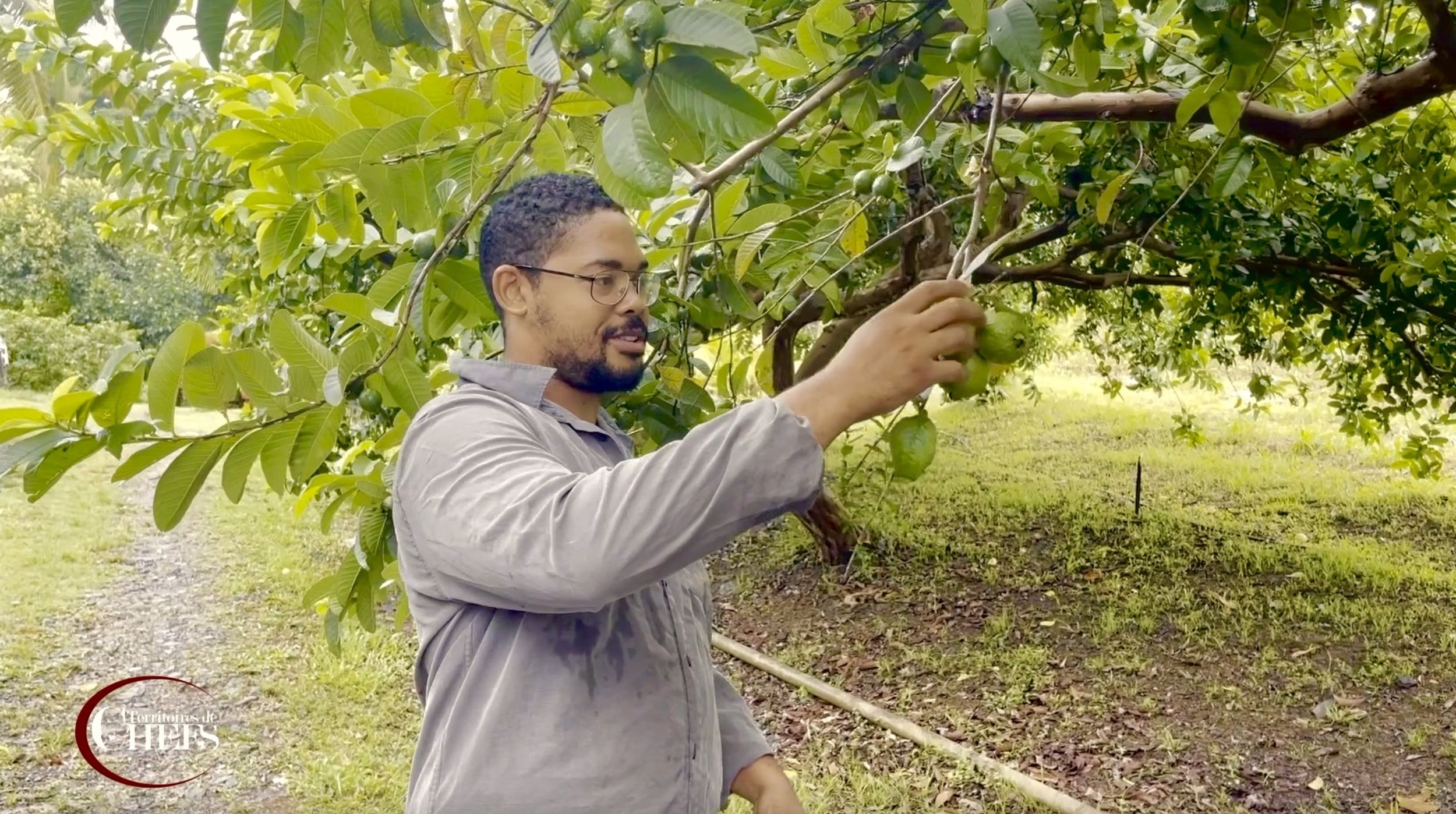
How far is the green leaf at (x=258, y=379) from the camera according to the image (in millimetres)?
1222

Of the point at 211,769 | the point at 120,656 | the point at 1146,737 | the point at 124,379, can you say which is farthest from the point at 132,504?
the point at 124,379

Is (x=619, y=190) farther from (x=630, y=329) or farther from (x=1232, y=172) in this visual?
(x=1232, y=172)

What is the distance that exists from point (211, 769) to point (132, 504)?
18.7ft

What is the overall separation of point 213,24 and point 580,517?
1.77ft

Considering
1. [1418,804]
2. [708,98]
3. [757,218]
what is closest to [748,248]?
[757,218]

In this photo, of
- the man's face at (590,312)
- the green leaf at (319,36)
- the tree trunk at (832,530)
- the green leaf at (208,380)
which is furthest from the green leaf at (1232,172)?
the tree trunk at (832,530)

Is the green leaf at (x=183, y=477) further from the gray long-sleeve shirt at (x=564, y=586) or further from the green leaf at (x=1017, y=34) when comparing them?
the green leaf at (x=1017, y=34)

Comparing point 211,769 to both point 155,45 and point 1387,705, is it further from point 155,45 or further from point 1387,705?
point 1387,705

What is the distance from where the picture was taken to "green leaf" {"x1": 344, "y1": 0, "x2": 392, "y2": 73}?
3.55ft

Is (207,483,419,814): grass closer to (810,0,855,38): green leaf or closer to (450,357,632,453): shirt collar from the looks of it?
(450,357,632,453): shirt collar

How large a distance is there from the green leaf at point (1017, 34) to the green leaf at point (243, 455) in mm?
961

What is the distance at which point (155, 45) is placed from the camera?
92 cm

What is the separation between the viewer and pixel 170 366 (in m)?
1.17

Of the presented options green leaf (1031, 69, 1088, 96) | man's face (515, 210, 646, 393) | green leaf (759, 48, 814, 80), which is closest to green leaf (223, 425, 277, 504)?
man's face (515, 210, 646, 393)
